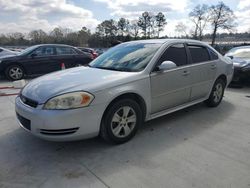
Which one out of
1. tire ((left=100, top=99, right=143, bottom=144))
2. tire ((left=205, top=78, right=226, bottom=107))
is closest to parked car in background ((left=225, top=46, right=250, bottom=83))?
tire ((left=205, top=78, right=226, bottom=107))

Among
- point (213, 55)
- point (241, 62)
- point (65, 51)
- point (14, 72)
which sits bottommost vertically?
point (14, 72)

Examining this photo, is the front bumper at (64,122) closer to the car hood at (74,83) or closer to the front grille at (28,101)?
the front grille at (28,101)

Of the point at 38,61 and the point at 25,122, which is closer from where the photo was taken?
the point at 25,122

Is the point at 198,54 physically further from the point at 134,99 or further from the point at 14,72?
the point at 14,72

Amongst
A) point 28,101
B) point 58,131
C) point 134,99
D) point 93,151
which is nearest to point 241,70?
point 134,99

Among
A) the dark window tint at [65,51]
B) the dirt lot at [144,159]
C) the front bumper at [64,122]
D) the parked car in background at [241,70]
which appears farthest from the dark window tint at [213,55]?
the dark window tint at [65,51]

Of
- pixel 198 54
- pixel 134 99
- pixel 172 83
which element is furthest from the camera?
pixel 198 54

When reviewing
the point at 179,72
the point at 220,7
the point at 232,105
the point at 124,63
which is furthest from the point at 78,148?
the point at 220,7

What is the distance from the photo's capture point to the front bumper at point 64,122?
295 cm

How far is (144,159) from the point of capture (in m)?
3.10

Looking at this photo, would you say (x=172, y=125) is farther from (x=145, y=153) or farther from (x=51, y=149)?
(x=51, y=149)

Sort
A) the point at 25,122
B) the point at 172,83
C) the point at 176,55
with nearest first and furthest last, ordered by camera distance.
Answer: the point at 25,122 → the point at 172,83 → the point at 176,55

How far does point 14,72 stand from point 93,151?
23.7 feet

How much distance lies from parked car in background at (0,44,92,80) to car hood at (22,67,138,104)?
5.97 meters
